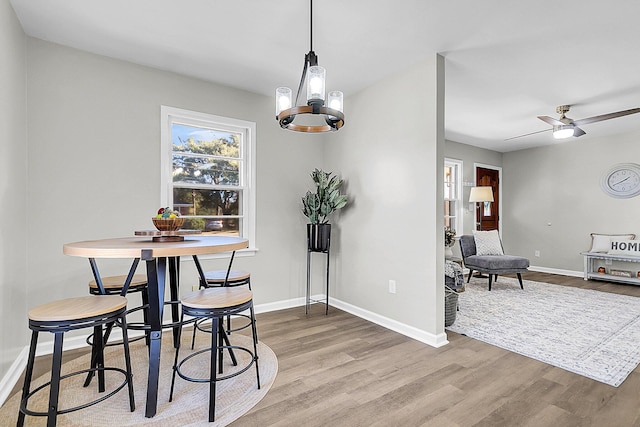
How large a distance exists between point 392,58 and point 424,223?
5.13 feet

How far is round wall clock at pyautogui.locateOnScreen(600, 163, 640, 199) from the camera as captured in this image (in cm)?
562

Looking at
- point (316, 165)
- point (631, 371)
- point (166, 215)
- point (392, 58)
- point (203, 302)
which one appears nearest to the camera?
point (203, 302)

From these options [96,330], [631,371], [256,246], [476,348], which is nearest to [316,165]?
[256,246]

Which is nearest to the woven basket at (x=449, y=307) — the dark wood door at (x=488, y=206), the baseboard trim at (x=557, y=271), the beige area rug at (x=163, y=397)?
the beige area rug at (x=163, y=397)

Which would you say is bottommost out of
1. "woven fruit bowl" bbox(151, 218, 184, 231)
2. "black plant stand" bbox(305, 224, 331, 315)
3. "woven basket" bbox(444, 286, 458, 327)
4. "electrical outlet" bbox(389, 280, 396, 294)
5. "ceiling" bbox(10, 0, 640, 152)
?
"woven basket" bbox(444, 286, 458, 327)

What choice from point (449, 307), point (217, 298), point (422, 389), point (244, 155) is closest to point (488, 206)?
point (449, 307)

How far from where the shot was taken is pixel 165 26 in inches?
102

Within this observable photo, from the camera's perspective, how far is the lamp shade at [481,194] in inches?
244

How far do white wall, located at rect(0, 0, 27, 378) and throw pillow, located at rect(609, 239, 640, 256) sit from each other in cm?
788

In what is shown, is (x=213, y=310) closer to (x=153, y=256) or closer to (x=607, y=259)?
(x=153, y=256)

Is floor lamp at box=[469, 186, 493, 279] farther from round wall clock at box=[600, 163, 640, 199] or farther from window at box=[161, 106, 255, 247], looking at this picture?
window at box=[161, 106, 255, 247]

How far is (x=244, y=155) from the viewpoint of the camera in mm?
3846

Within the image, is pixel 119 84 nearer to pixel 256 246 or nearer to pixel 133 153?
pixel 133 153

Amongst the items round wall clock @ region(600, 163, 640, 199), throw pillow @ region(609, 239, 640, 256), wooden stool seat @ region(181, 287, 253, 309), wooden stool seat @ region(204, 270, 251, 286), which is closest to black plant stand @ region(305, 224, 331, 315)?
wooden stool seat @ region(204, 270, 251, 286)
